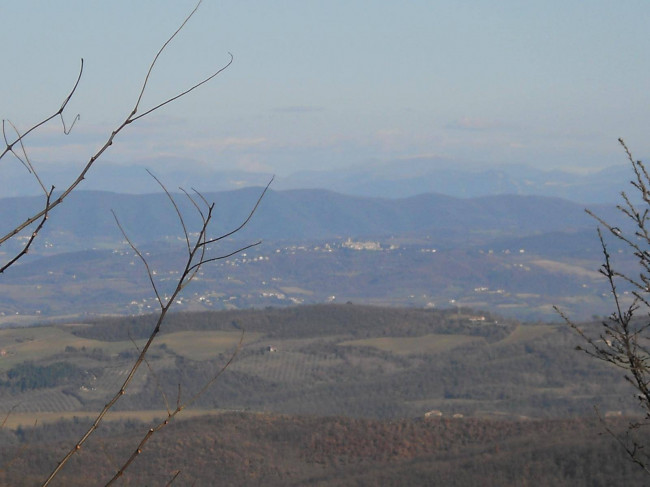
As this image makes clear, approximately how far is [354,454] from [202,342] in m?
38.7

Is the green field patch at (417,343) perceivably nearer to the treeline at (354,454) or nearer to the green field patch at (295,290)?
the treeline at (354,454)

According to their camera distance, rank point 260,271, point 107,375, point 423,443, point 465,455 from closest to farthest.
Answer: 1. point 465,455
2. point 423,443
3. point 107,375
4. point 260,271

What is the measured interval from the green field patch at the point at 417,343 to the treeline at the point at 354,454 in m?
33.2

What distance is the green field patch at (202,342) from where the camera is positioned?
218ft

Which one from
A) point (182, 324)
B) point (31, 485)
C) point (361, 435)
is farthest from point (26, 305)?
point (31, 485)

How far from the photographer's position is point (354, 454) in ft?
110

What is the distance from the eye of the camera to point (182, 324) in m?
77.7

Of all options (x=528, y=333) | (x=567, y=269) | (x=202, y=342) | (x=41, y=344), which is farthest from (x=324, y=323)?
(x=567, y=269)

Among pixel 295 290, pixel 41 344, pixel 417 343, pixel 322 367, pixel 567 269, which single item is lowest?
pixel 295 290

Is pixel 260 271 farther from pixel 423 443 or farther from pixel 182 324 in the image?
pixel 423 443

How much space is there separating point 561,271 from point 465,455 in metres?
152

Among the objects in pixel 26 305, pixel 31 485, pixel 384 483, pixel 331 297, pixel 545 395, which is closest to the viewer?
pixel 31 485

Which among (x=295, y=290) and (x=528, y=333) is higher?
(x=528, y=333)

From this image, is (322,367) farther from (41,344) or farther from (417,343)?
(41,344)
